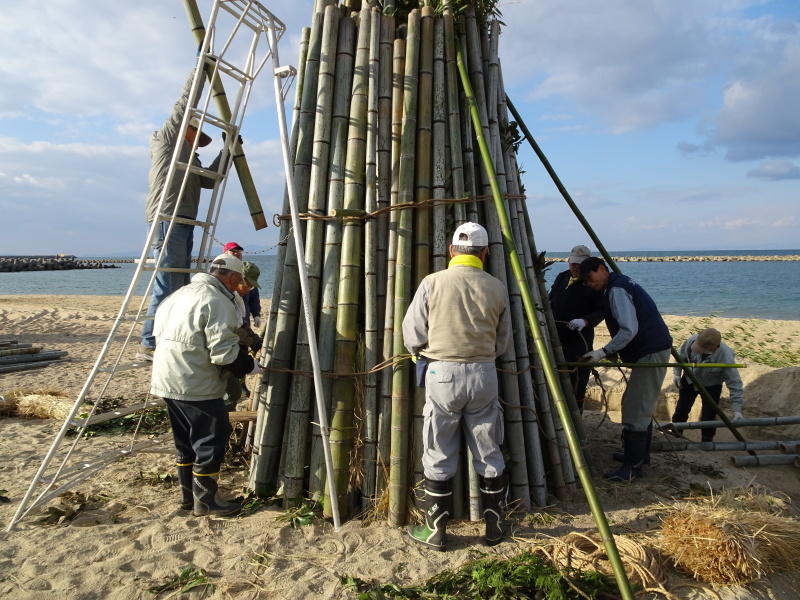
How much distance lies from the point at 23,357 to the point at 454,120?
10041mm

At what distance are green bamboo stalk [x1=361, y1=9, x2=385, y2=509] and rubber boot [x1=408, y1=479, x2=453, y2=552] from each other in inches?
22.6

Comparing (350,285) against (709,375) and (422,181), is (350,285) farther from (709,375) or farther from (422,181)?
(709,375)

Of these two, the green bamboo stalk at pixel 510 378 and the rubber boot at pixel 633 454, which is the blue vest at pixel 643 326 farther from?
the green bamboo stalk at pixel 510 378

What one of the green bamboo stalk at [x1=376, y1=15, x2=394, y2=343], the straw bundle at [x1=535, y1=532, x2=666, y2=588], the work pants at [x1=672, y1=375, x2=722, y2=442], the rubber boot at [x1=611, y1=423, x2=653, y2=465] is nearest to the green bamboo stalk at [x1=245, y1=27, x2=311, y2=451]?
the green bamboo stalk at [x1=376, y1=15, x2=394, y2=343]

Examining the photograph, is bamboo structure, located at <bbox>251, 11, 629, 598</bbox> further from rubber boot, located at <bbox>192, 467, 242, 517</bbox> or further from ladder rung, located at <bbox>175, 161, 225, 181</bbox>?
ladder rung, located at <bbox>175, 161, 225, 181</bbox>

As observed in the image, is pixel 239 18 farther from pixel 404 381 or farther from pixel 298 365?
pixel 404 381

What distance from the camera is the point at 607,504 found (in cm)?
460

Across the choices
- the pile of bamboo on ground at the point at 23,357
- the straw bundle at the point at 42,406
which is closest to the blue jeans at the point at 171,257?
the straw bundle at the point at 42,406

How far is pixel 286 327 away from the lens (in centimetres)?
457

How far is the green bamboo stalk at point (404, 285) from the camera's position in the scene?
4082 millimetres

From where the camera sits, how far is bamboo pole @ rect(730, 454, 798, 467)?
5.71 m

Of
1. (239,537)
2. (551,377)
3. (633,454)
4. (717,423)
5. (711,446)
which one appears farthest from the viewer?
(717,423)

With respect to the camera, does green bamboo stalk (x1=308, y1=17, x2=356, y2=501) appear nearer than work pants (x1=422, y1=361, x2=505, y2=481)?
No

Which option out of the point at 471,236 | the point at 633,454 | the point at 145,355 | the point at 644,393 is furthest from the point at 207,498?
the point at 644,393
